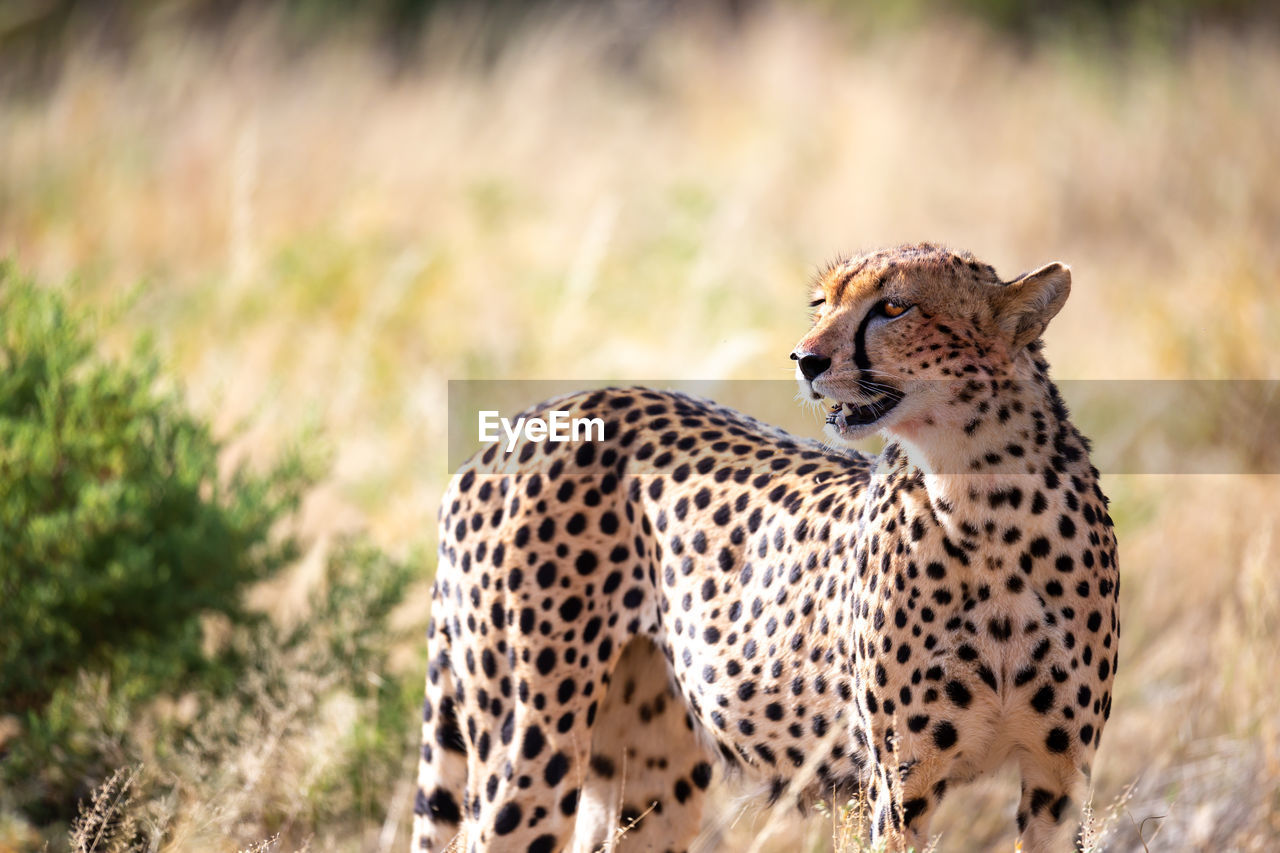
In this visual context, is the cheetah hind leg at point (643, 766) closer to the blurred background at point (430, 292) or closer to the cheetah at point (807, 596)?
the cheetah at point (807, 596)

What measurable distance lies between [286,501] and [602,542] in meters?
1.70

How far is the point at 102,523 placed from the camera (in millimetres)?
3756

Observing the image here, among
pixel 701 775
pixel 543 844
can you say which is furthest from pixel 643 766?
pixel 543 844

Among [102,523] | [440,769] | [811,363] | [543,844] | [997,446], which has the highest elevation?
[811,363]

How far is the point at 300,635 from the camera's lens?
159 inches

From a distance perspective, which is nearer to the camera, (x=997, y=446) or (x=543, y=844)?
(x=997, y=446)

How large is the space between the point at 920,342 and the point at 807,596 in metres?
0.57

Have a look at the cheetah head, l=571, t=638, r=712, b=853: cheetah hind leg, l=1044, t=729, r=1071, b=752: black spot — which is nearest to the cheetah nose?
the cheetah head

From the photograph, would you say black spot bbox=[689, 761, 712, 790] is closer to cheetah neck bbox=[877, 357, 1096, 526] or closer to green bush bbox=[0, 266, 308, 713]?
cheetah neck bbox=[877, 357, 1096, 526]

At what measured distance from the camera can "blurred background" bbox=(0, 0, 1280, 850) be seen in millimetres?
3727

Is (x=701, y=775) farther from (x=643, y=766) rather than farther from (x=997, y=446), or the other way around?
(x=997, y=446)

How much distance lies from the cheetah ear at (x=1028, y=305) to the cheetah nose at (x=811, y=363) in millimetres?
290

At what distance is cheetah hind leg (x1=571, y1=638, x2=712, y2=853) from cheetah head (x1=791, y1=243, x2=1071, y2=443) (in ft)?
2.85

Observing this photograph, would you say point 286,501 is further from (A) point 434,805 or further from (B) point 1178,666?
(B) point 1178,666
